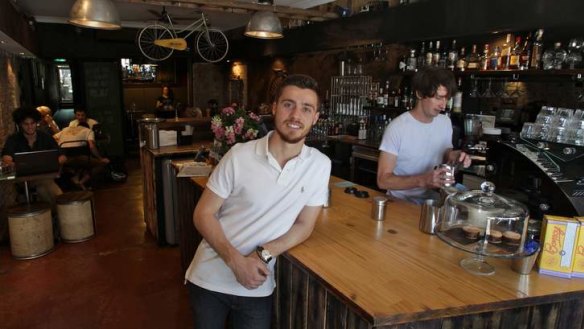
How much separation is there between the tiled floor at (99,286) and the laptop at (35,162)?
901 millimetres

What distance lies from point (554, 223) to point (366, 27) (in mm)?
4763

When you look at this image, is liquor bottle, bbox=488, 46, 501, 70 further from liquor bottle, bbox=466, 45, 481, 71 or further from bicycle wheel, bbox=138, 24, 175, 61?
bicycle wheel, bbox=138, 24, 175, 61

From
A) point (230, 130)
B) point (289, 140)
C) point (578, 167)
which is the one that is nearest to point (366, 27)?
point (230, 130)

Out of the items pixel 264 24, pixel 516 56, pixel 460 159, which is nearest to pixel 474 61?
pixel 516 56

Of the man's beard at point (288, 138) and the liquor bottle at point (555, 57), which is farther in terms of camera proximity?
the liquor bottle at point (555, 57)

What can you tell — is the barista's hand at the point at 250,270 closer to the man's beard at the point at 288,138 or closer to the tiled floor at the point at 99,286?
the man's beard at the point at 288,138

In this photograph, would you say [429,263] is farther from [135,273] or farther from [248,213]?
[135,273]

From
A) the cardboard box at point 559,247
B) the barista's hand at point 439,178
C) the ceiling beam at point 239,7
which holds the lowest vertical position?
the cardboard box at point 559,247

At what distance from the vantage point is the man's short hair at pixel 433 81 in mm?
2488

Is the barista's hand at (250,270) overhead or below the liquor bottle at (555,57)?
below

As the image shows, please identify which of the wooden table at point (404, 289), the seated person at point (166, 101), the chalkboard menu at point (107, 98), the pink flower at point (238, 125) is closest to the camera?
the wooden table at point (404, 289)

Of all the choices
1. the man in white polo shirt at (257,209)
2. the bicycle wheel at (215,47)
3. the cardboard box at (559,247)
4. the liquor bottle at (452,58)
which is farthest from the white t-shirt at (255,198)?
the bicycle wheel at (215,47)

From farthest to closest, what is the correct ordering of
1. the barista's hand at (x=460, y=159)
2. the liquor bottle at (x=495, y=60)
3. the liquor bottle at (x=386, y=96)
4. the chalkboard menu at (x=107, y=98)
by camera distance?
the chalkboard menu at (x=107, y=98), the liquor bottle at (x=386, y=96), the liquor bottle at (x=495, y=60), the barista's hand at (x=460, y=159)

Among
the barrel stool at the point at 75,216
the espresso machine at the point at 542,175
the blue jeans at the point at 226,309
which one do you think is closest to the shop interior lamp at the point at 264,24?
the barrel stool at the point at 75,216
